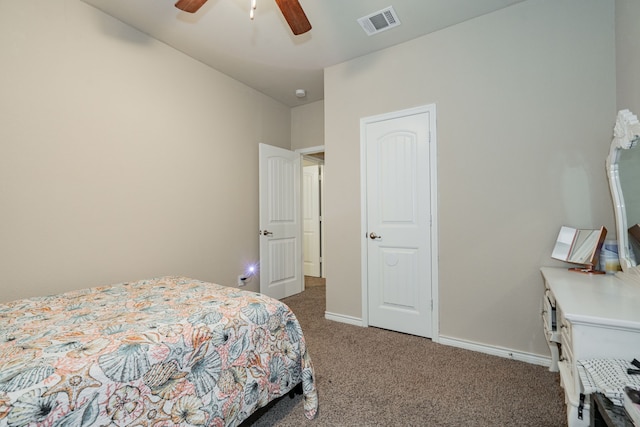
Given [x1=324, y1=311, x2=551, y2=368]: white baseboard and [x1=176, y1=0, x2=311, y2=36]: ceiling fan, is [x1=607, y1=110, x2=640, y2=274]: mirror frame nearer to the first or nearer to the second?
[x1=324, y1=311, x2=551, y2=368]: white baseboard

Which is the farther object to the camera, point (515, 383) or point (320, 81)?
point (320, 81)

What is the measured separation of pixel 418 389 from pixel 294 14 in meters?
2.45

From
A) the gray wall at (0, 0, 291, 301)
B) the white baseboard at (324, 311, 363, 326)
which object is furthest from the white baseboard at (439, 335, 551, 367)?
the gray wall at (0, 0, 291, 301)

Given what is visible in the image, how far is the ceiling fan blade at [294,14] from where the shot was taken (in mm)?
1654

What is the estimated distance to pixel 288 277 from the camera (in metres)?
3.95

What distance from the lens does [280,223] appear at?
3.85 m

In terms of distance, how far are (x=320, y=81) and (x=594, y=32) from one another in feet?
7.89

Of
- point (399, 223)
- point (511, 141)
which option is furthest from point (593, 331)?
point (399, 223)

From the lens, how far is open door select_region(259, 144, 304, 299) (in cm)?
362

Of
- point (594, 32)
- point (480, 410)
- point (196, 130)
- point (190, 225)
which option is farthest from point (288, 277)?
point (594, 32)

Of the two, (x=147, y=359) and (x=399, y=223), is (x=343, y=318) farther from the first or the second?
(x=147, y=359)

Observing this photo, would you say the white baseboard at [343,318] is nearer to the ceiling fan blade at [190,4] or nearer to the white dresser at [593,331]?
the white dresser at [593,331]

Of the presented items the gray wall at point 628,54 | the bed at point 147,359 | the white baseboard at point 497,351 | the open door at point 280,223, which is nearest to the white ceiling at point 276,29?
the gray wall at point 628,54

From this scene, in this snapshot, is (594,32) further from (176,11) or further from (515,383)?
(176,11)
